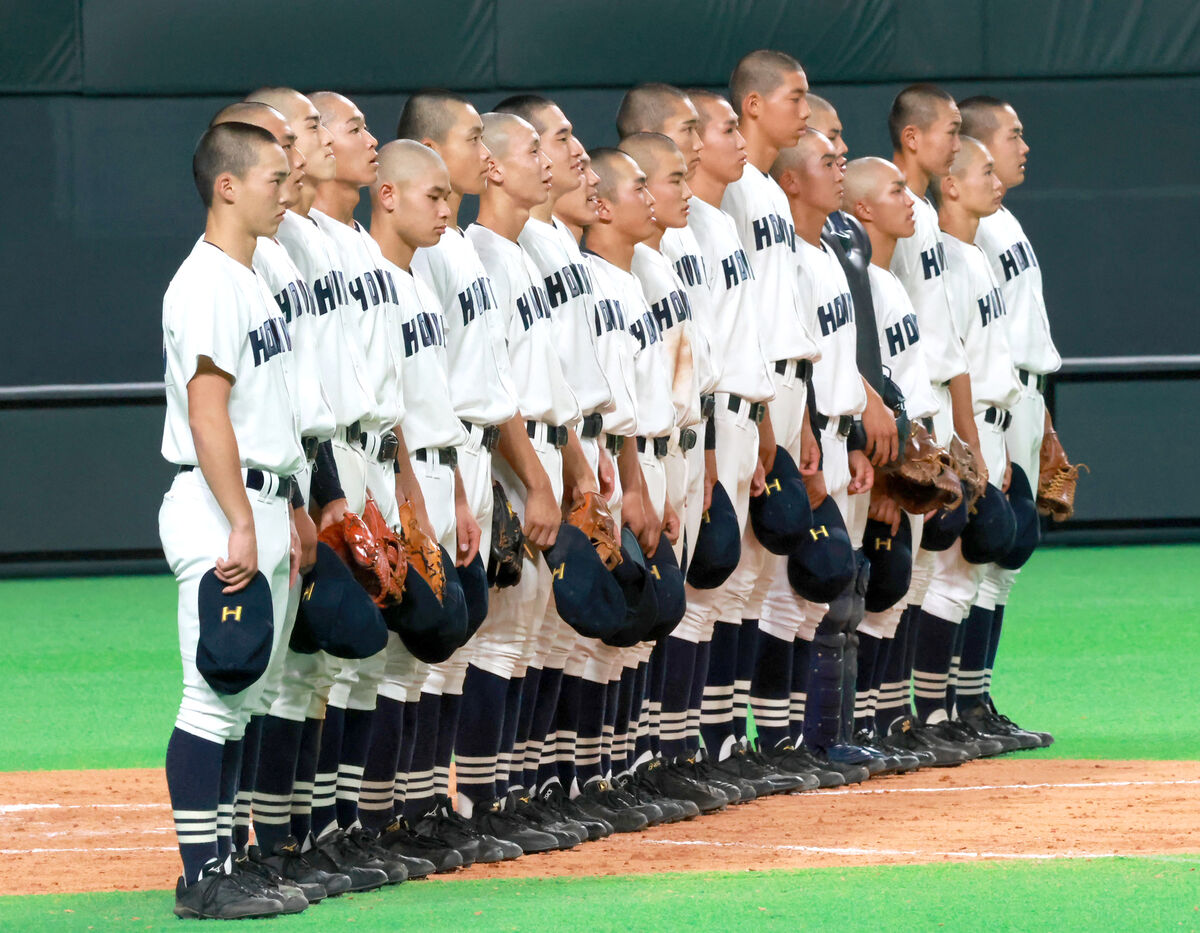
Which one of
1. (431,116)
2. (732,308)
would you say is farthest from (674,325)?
(431,116)

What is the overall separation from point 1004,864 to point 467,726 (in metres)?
1.50

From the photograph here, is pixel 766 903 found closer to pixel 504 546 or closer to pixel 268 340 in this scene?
pixel 504 546

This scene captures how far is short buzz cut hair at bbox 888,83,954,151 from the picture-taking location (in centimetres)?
793

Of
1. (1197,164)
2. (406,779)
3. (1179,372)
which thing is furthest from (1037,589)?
(406,779)

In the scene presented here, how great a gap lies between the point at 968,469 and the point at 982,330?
2.27ft

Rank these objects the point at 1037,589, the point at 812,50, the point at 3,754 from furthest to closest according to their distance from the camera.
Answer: the point at 812,50
the point at 1037,589
the point at 3,754

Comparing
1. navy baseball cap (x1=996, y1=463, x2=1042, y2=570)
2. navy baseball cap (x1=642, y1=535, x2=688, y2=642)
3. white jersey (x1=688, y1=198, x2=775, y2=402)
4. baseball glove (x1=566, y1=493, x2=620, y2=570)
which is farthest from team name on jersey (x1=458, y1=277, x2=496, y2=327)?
navy baseball cap (x1=996, y1=463, x2=1042, y2=570)

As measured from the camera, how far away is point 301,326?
505 centimetres

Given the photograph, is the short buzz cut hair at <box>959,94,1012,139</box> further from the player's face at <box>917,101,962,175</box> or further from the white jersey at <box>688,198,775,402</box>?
the white jersey at <box>688,198,775,402</box>

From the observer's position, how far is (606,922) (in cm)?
464

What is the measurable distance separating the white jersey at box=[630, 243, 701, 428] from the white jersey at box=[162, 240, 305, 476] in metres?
1.94

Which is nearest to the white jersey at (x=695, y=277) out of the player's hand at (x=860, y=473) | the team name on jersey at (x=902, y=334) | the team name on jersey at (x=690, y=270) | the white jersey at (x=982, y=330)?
the team name on jersey at (x=690, y=270)

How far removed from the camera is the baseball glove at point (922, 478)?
7223mm

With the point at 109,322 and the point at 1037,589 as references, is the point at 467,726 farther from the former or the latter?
the point at 109,322
